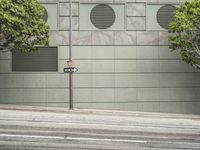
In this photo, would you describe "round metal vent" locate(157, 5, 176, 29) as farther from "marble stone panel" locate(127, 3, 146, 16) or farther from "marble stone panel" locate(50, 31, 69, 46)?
"marble stone panel" locate(50, 31, 69, 46)

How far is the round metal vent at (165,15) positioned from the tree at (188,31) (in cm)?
231

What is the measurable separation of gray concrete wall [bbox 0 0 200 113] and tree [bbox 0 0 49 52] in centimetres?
351

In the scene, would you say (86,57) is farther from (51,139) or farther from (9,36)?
(51,139)

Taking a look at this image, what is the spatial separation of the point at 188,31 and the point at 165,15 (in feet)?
12.0

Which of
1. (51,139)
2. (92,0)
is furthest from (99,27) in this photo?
(51,139)

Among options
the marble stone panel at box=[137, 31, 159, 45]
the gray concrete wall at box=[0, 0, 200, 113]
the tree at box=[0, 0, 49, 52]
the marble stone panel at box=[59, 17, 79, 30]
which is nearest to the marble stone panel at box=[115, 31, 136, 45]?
the gray concrete wall at box=[0, 0, 200, 113]

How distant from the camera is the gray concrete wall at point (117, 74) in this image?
3133cm

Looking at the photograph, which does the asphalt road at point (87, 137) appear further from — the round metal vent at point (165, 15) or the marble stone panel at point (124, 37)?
the round metal vent at point (165, 15)

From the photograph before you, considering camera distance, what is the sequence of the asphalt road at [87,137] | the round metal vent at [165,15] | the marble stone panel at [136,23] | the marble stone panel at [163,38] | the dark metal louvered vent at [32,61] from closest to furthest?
the asphalt road at [87,137], the dark metal louvered vent at [32,61], the marble stone panel at [136,23], the marble stone panel at [163,38], the round metal vent at [165,15]

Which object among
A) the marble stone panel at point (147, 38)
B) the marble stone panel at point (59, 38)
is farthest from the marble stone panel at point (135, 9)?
the marble stone panel at point (59, 38)

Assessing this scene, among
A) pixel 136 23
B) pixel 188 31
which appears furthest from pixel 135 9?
pixel 188 31

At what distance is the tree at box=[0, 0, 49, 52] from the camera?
25.9 meters

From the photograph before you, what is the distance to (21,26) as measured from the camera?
26.2 metres

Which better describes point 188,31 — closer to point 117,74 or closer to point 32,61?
point 117,74
